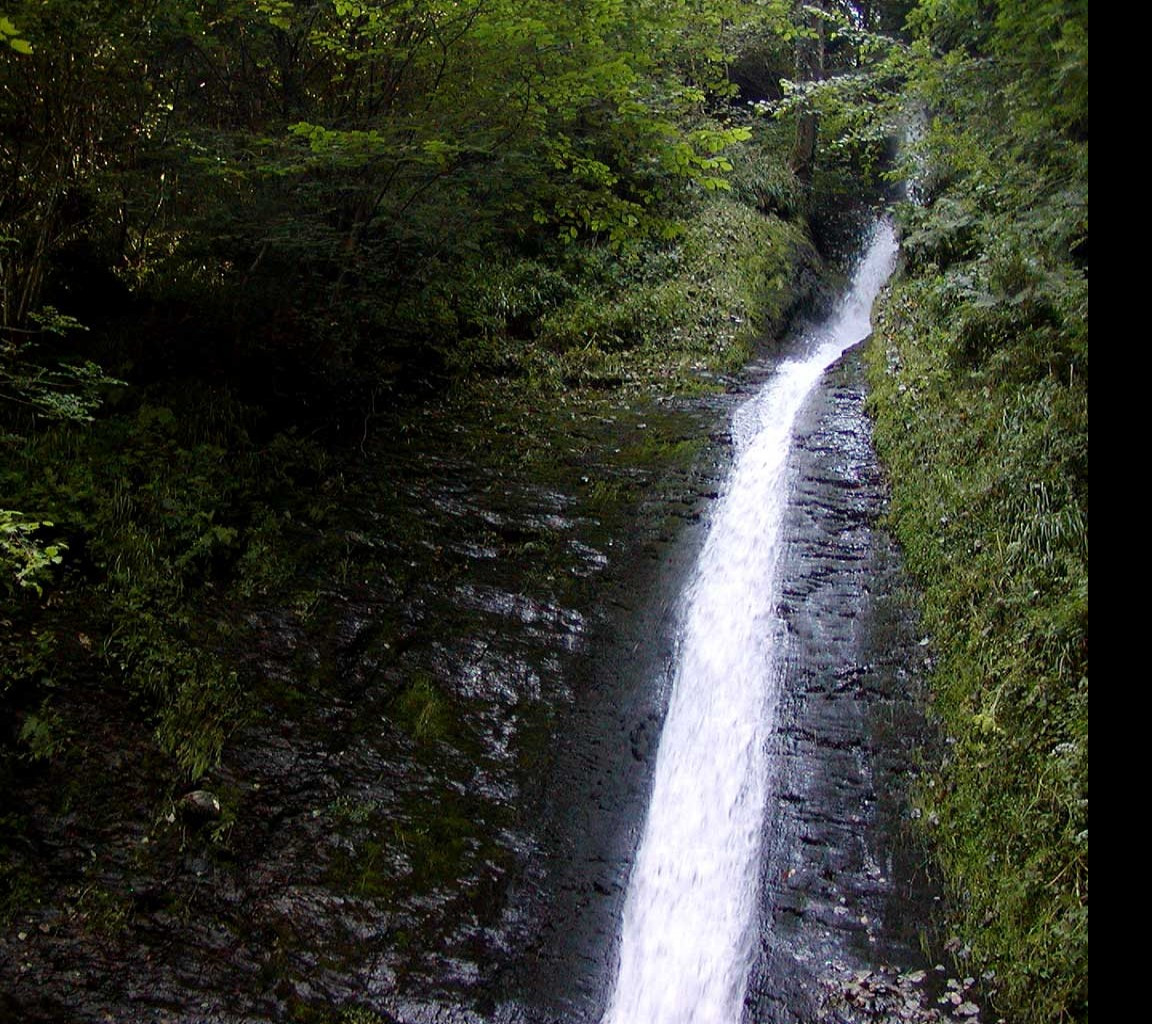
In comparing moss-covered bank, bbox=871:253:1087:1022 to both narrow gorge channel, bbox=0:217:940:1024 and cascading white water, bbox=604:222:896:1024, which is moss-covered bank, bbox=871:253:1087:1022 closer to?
narrow gorge channel, bbox=0:217:940:1024

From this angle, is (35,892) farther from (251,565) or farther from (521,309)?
(521,309)

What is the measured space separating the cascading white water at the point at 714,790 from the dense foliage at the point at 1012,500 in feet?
4.59

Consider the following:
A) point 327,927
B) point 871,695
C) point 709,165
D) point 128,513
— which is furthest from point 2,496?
point 871,695

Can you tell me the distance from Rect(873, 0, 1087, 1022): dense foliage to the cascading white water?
1.40m

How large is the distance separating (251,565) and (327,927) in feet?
11.0

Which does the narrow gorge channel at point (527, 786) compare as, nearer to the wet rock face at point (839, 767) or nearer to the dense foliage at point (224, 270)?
the wet rock face at point (839, 767)

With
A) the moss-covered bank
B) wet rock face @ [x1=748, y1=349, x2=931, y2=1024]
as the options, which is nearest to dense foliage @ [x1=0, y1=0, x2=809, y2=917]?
the moss-covered bank

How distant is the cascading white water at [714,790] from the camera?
5641 millimetres

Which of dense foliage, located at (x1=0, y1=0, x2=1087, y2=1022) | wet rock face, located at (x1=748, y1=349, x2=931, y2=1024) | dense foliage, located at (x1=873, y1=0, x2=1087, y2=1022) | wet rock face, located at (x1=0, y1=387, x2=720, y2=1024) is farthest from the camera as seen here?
dense foliage, located at (x1=0, y1=0, x2=1087, y2=1022)

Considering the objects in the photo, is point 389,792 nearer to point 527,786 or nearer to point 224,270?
point 527,786

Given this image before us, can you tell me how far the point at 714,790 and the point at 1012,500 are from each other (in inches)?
150

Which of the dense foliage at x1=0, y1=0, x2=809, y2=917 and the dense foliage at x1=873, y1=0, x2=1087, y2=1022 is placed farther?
the dense foliage at x1=0, y1=0, x2=809, y2=917

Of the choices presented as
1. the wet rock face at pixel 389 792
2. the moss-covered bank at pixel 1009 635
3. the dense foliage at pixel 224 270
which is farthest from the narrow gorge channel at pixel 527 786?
the dense foliage at pixel 224 270

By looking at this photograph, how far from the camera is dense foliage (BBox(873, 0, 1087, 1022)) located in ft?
15.9
